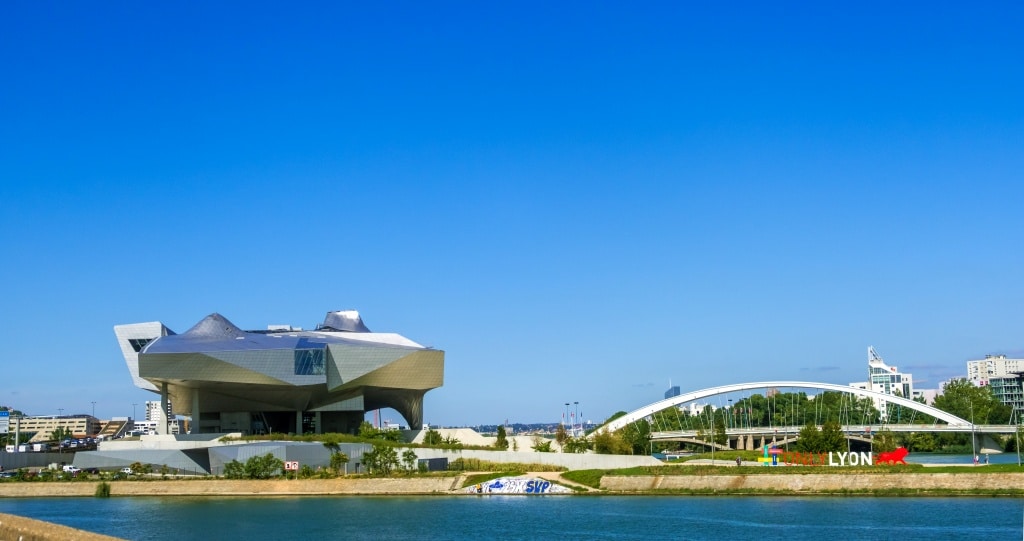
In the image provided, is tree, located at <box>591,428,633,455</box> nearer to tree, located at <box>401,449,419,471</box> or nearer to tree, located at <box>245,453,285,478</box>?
tree, located at <box>401,449,419,471</box>

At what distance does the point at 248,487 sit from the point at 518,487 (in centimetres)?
2024

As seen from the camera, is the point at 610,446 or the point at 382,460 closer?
the point at 382,460

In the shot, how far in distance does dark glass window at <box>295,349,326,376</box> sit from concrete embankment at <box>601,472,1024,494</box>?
36012 millimetres

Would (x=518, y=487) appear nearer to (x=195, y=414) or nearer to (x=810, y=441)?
(x=810, y=441)

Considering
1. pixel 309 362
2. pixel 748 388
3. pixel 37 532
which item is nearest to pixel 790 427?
pixel 748 388

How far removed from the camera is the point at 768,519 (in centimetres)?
5197

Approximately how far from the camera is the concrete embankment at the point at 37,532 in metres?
31.3

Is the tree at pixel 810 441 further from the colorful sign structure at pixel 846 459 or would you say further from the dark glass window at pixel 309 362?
the dark glass window at pixel 309 362

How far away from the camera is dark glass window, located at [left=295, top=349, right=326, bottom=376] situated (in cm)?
9756

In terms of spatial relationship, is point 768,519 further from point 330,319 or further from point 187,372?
point 330,319

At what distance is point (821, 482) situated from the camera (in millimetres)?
63625

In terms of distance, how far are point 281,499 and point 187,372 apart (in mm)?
26891

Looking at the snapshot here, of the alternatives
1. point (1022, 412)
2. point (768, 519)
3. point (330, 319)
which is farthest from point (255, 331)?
point (1022, 412)

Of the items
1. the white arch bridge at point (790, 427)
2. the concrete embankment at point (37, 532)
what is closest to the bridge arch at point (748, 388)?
the white arch bridge at point (790, 427)
